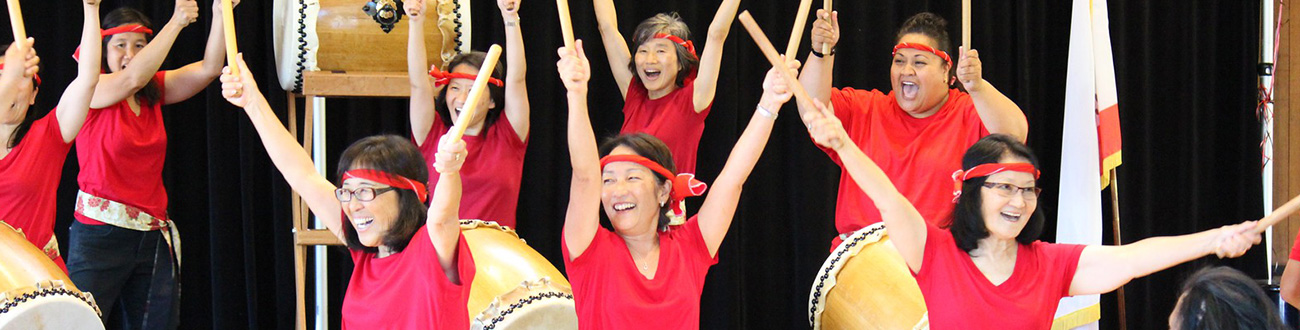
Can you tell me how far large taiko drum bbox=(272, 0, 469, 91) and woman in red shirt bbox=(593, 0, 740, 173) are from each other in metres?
0.54

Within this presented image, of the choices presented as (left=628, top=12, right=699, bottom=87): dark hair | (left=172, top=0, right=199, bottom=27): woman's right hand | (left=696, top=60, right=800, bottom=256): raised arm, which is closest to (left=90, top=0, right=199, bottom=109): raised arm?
(left=172, top=0, right=199, bottom=27): woman's right hand

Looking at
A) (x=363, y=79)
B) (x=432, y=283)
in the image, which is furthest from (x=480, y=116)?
(x=432, y=283)

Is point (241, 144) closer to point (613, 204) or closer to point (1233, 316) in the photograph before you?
point (613, 204)

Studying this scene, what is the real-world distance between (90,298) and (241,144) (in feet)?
3.82

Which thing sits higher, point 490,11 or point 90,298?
point 490,11

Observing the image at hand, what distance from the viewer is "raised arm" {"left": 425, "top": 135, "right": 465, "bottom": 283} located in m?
2.36

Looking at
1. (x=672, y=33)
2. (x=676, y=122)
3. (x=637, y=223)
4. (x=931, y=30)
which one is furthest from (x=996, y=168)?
(x=672, y=33)

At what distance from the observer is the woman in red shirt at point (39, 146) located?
3434mm

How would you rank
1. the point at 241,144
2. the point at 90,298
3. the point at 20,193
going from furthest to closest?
the point at 241,144
the point at 20,193
the point at 90,298

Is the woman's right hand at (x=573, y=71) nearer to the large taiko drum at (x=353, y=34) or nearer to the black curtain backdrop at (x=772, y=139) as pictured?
the large taiko drum at (x=353, y=34)

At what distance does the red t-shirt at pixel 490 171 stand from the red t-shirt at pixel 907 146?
2.85ft

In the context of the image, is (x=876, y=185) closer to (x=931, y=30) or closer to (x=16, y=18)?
(x=931, y=30)

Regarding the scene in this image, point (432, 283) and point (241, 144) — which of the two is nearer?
point (432, 283)

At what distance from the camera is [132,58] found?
3758mm
